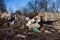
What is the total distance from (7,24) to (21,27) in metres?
0.59

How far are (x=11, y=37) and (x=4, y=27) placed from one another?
41.8 inches

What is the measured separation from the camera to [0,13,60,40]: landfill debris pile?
495cm

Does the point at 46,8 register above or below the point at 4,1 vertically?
below

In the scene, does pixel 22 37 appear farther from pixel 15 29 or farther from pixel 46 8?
pixel 46 8

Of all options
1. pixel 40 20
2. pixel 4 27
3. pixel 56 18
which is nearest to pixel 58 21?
pixel 56 18

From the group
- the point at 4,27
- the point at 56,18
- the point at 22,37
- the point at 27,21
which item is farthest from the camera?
the point at 56,18

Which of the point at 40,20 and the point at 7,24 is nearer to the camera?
the point at 7,24

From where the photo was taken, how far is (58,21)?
683cm

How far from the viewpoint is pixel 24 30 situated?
560 centimetres

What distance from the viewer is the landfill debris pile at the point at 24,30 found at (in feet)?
16.2

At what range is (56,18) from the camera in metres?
7.05

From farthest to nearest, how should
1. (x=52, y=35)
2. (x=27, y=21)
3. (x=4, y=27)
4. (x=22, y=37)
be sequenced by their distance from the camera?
(x=27, y=21) → (x=4, y=27) → (x=52, y=35) → (x=22, y=37)

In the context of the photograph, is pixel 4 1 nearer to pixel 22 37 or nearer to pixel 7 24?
pixel 7 24

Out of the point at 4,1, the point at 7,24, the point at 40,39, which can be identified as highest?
the point at 4,1
